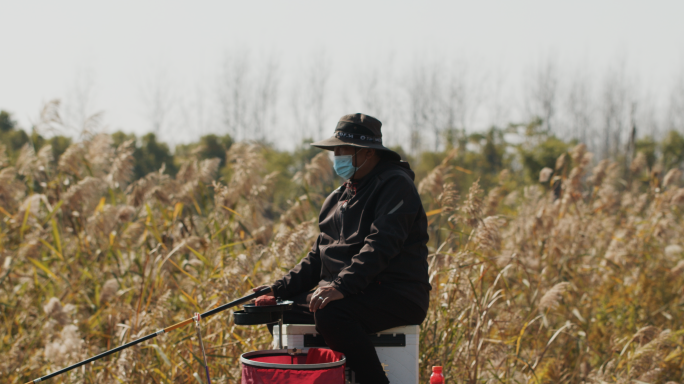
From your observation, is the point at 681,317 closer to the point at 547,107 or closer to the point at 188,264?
the point at 188,264

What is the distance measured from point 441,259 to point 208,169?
210cm

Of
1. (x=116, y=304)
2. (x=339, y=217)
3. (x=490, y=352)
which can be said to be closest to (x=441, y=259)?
(x=490, y=352)

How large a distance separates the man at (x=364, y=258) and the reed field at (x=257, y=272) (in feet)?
2.24

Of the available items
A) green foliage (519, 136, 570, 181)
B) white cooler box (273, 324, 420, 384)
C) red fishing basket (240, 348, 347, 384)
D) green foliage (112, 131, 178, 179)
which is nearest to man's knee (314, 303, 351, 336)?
red fishing basket (240, 348, 347, 384)

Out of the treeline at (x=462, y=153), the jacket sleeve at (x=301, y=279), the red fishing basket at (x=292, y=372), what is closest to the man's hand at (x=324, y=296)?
the red fishing basket at (x=292, y=372)

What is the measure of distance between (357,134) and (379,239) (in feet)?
1.97

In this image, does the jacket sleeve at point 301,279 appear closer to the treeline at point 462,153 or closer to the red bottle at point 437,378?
the red bottle at point 437,378

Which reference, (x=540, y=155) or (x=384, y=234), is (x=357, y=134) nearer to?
(x=384, y=234)

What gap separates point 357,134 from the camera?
120 inches

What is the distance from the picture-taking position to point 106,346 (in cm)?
445

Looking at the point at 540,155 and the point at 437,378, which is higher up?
the point at 540,155

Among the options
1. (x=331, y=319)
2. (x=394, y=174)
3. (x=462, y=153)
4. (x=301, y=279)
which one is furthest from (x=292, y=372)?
(x=462, y=153)

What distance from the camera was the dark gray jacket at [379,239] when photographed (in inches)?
107

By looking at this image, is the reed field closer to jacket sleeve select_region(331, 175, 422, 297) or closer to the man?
the man
